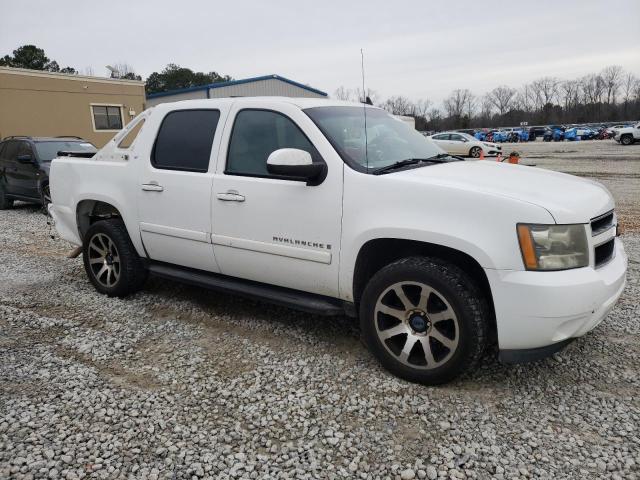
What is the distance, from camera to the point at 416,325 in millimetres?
3086

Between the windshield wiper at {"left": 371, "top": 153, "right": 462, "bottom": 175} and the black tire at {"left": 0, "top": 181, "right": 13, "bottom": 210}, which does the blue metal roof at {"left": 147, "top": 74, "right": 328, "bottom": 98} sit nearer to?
the black tire at {"left": 0, "top": 181, "right": 13, "bottom": 210}

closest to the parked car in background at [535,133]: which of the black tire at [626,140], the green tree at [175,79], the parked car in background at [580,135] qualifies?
the parked car in background at [580,135]

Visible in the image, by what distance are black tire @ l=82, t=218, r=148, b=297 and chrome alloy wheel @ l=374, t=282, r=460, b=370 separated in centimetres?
265

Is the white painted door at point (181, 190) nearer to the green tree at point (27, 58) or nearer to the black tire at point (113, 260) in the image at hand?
the black tire at point (113, 260)

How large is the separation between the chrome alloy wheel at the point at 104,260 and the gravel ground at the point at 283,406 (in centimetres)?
62

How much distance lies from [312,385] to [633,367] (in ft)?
7.18

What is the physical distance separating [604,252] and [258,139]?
2.50 m

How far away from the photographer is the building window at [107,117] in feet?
88.0

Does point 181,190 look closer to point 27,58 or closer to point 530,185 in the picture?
point 530,185

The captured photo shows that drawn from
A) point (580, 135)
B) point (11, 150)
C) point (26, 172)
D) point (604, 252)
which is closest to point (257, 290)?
point (604, 252)

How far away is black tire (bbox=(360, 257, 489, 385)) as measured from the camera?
9.43 ft

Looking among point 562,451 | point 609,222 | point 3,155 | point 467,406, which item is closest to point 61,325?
point 467,406

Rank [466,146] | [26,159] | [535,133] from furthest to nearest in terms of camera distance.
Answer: [535,133] → [466,146] → [26,159]

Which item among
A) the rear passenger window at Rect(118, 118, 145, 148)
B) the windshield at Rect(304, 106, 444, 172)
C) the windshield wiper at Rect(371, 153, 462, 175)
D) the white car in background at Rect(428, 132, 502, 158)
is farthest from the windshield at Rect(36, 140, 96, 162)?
the white car in background at Rect(428, 132, 502, 158)
